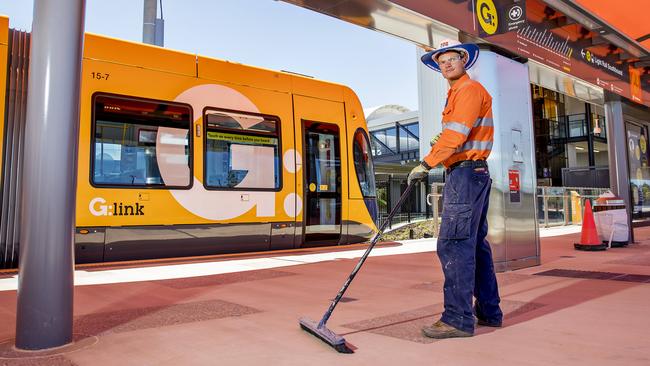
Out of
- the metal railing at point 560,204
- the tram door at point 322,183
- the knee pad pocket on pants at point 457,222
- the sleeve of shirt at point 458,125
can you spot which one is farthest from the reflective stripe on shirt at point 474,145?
the metal railing at point 560,204

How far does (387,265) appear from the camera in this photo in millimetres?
7223

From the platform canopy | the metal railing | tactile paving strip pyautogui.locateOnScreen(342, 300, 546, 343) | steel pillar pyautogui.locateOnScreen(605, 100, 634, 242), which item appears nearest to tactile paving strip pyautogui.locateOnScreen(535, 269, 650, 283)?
tactile paving strip pyautogui.locateOnScreen(342, 300, 546, 343)

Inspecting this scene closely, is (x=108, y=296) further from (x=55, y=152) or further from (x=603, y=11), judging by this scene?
(x=603, y=11)

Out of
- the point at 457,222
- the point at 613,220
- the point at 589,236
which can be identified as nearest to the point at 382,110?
the point at 613,220

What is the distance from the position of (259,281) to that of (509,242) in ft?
11.0

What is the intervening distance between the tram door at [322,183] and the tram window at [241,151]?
2.36 ft

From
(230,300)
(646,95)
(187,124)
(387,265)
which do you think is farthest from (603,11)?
(230,300)

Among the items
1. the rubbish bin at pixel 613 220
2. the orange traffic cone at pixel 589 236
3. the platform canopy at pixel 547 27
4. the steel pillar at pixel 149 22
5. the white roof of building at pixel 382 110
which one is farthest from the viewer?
the white roof of building at pixel 382 110

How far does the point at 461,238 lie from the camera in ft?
10.5

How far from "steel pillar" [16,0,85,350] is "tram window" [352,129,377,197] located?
286 inches

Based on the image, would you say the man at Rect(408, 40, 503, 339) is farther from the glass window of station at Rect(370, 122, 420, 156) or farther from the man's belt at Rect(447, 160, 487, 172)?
the glass window of station at Rect(370, 122, 420, 156)

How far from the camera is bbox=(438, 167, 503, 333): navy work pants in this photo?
3.20 m

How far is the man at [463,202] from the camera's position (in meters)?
3.20

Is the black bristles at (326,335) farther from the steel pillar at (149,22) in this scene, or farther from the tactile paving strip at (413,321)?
the steel pillar at (149,22)
